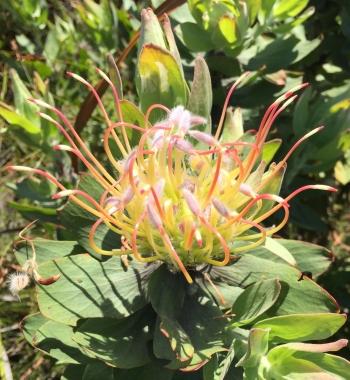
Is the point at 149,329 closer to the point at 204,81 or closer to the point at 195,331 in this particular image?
the point at 195,331

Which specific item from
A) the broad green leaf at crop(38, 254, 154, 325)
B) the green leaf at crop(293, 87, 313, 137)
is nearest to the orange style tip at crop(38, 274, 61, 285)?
the broad green leaf at crop(38, 254, 154, 325)

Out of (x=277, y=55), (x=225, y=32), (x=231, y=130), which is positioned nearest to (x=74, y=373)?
(x=231, y=130)

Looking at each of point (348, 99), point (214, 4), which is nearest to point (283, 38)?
point (348, 99)

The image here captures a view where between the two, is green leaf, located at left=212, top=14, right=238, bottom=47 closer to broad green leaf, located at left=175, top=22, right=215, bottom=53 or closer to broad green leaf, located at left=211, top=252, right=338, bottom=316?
broad green leaf, located at left=175, top=22, right=215, bottom=53

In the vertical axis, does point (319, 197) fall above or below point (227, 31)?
below

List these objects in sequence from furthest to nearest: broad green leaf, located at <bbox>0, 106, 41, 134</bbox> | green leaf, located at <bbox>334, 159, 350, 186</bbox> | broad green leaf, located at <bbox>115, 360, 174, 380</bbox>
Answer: green leaf, located at <bbox>334, 159, 350, 186</bbox> < broad green leaf, located at <bbox>0, 106, 41, 134</bbox> < broad green leaf, located at <bbox>115, 360, 174, 380</bbox>

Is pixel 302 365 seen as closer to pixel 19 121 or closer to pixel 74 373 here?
pixel 74 373
